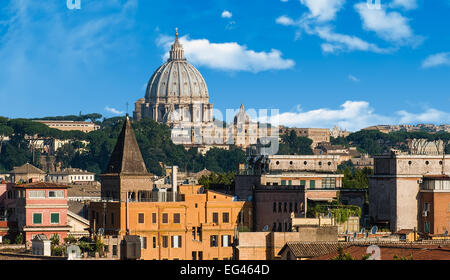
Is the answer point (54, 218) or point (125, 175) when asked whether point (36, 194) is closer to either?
point (54, 218)

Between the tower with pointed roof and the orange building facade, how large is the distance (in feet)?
7.19

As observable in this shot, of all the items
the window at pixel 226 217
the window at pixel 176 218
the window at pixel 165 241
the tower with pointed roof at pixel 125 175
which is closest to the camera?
the window at pixel 165 241

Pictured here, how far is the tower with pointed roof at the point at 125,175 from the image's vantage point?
2311 inches

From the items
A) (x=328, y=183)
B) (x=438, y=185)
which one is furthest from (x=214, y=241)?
(x=328, y=183)

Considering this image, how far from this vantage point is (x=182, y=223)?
54625 mm

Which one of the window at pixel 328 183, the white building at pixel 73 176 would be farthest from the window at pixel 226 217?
the white building at pixel 73 176

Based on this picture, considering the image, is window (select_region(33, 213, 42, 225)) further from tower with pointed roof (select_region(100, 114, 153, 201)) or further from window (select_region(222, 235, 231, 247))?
window (select_region(222, 235, 231, 247))

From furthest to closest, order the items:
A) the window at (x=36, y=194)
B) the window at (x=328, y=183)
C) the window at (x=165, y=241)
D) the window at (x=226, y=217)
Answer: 1. the window at (x=328, y=183)
2. the window at (x=226, y=217)
3. the window at (x=36, y=194)
4. the window at (x=165, y=241)

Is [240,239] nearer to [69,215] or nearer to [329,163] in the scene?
[69,215]

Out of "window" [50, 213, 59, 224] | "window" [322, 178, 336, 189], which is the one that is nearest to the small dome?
"window" [322, 178, 336, 189]

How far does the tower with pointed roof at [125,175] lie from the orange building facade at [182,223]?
219cm

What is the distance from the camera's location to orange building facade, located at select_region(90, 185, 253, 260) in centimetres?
5306

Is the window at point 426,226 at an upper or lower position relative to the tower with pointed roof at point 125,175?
lower

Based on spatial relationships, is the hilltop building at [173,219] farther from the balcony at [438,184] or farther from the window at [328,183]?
the balcony at [438,184]
